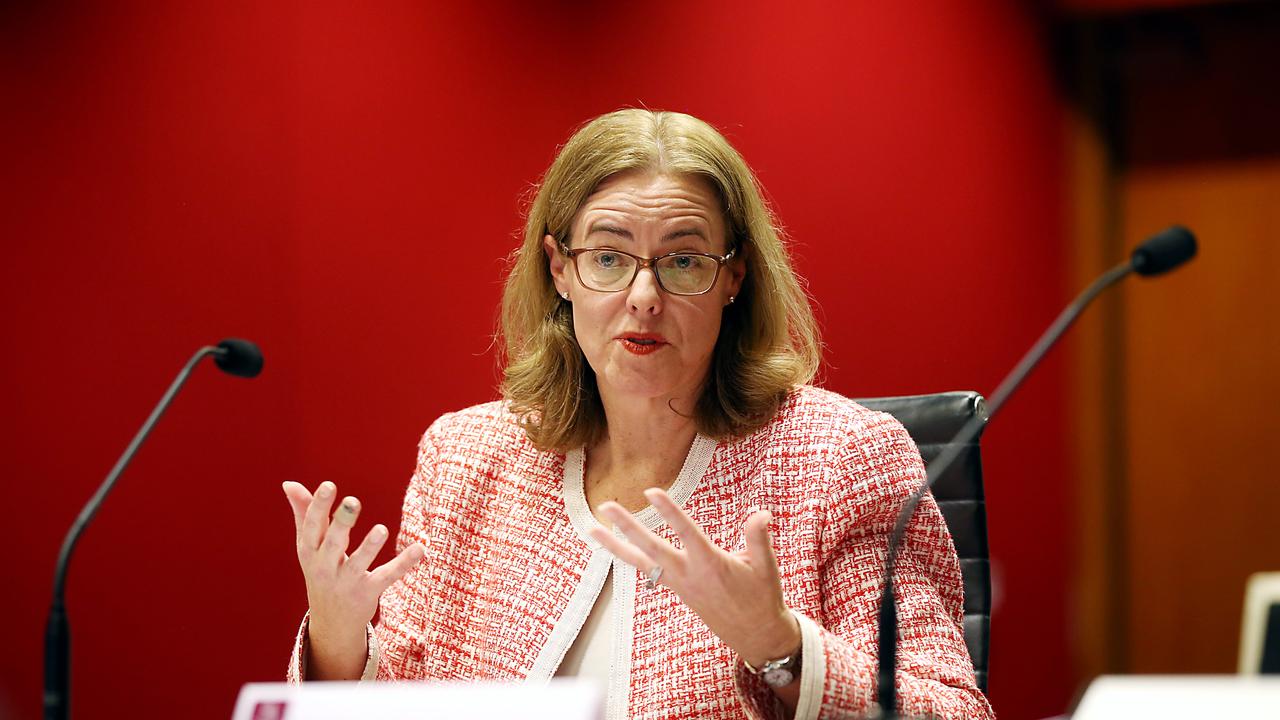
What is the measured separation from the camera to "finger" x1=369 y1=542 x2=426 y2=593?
4.73 feet

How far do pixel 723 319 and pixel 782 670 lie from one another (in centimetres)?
64

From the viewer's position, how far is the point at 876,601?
4.92ft

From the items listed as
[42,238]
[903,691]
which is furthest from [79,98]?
[903,691]

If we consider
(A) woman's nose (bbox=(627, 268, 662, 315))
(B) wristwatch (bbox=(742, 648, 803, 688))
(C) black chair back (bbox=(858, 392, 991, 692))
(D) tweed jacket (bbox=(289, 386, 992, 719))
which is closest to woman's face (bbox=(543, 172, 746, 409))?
(A) woman's nose (bbox=(627, 268, 662, 315))

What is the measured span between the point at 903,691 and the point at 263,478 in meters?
1.59

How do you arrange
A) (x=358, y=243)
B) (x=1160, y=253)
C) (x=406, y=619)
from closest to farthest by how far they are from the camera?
1. (x=1160, y=253)
2. (x=406, y=619)
3. (x=358, y=243)

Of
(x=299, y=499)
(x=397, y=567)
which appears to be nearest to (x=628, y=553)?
(x=397, y=567)

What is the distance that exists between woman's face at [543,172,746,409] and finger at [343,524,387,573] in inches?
16.5

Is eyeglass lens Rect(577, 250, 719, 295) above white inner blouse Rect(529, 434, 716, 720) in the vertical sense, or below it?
above

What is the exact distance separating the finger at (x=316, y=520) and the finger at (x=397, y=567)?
3.0 inches

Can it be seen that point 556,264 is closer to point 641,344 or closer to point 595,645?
point 641,344

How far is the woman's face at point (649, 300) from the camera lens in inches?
65.7

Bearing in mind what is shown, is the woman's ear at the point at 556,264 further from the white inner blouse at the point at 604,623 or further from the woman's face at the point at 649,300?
the white inner blouse at the point at 604,623

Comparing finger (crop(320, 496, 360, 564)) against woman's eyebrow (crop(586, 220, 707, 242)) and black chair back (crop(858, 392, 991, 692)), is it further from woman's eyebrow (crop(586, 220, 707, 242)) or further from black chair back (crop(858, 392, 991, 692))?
black chair back (crop(858, 392, 991, 692))
